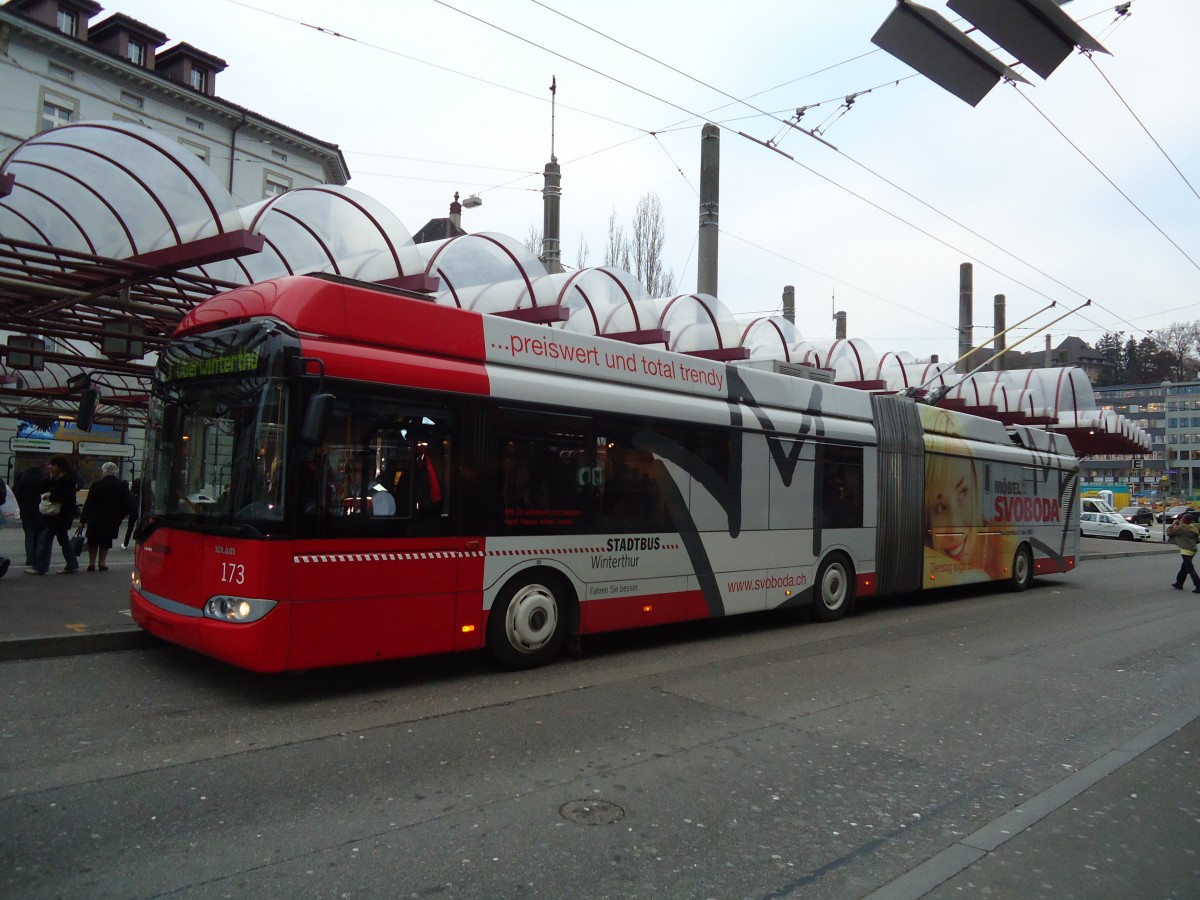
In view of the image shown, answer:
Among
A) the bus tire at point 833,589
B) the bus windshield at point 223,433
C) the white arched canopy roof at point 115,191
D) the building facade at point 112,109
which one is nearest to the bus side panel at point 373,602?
the bus windshield at point 223,433

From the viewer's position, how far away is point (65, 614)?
9.09m

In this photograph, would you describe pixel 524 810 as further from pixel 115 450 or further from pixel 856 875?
pixel 115 450

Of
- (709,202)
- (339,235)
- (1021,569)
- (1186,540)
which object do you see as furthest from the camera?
(709,202)

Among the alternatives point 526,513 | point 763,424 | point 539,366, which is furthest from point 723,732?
point 763,424

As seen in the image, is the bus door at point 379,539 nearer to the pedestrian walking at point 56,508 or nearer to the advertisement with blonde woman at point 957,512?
the pedestrian walking at point 56,508

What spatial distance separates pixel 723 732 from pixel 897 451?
26.4ft

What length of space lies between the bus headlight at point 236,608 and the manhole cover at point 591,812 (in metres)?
2.73

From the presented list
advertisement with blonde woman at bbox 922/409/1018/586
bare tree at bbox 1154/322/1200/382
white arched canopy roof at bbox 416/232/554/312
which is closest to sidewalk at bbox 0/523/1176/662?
white arched canopy roof at bbox 416/232/554/312

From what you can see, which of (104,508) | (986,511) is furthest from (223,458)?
(986,511)

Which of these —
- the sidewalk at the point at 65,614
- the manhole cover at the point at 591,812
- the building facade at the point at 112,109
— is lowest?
the manhole cover at the point at 591,812

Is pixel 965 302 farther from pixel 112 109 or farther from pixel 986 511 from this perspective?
pixel 112 109

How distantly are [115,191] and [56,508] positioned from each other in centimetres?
464

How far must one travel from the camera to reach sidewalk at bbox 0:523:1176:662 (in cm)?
764

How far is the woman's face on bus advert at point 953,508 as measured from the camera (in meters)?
14.0
